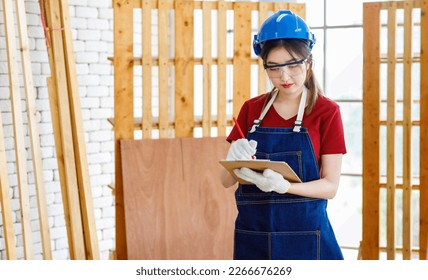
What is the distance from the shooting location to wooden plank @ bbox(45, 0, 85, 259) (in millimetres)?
3973

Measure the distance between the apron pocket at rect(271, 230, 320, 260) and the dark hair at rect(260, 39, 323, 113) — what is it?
462mm

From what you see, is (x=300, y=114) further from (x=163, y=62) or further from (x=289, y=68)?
(x=163, y=62)

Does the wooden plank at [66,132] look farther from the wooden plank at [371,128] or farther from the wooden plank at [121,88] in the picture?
the wooden plank at [371,128]

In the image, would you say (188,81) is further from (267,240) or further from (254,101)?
(267,240)

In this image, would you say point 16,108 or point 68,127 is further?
point 68,127

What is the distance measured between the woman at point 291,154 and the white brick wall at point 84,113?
269 centimetres

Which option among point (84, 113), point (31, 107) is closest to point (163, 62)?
point (31, 107)

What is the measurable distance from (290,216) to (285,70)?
21.3 inches

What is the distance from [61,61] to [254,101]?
1603mm

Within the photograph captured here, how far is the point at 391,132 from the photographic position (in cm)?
453

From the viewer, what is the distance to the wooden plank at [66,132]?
13.0 feet

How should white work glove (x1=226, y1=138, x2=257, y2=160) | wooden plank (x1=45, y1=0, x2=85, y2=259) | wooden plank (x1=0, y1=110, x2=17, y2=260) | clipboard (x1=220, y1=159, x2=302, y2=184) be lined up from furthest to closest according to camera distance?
wooden plank (x1=45, y1=0, x2=85, y2=259) < wooden plank (x1=0, y1=110, x2=17, y2=260) < white work glove (x1=226, y1=138, x2=257, y2=160) < clipboard (x1=220, y1=159, x2=302, y2=184)

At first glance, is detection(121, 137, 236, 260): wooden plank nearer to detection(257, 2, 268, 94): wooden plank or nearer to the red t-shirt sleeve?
detection(257, 2, 268, 94): wooden plank

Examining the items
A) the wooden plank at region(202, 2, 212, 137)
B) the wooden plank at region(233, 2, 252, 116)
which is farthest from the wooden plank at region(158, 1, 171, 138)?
the wooden plank at region(233, 2, 252, 116)
